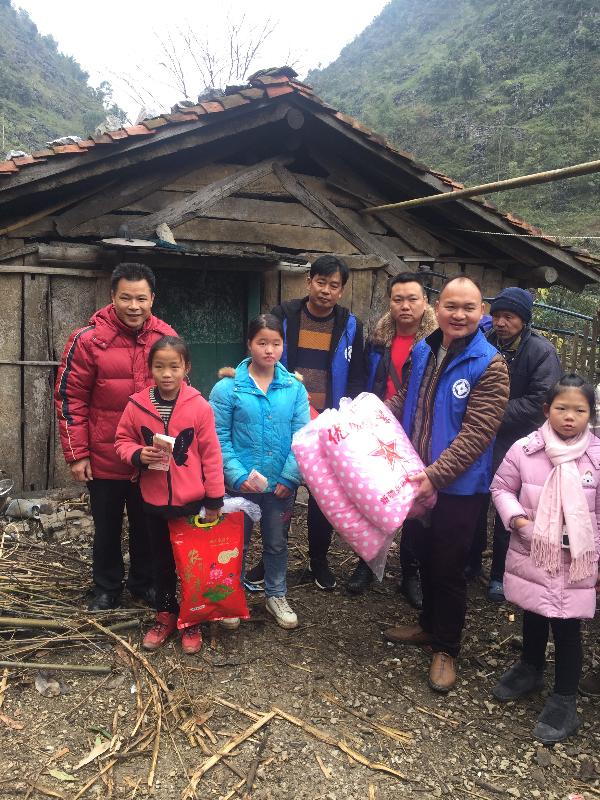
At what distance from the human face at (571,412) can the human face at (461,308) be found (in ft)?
1.72

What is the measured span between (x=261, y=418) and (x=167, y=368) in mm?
592

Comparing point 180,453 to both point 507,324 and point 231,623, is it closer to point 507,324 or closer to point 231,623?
point 231,623

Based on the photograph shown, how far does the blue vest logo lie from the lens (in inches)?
109

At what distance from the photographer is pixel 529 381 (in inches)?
144

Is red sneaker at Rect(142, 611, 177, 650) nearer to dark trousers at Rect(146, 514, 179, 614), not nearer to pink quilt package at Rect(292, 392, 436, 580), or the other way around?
dark trousers at Rect(146, 514, 179, 614)

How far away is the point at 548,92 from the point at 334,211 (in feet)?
111

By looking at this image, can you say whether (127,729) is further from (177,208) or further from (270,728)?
(177,208)

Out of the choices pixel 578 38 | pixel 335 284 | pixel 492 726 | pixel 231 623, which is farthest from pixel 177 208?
pixel 578 38

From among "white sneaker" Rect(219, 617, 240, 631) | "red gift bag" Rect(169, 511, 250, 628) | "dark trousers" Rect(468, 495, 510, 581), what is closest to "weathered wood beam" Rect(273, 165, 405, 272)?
"dark trousers" Rect(468, 495, 510, 581)

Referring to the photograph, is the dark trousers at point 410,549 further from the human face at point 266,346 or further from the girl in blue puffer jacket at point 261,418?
the human face at point 266,346

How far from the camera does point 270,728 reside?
102 inches

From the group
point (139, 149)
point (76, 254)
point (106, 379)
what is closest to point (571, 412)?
point (106, 379)

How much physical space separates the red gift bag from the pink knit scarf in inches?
59.2

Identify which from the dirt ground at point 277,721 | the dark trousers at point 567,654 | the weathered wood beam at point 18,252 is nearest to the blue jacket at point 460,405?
the dark trousers at point 567,654
